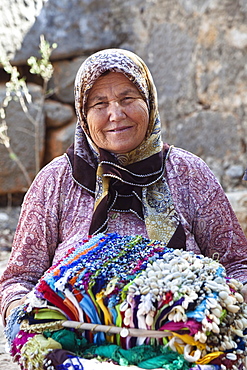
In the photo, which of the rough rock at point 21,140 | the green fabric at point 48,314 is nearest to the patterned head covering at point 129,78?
the green fabric at point 48,314

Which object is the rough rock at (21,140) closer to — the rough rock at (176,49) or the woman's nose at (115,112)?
the rough rock at (176,49)

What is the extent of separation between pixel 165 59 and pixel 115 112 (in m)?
2.38

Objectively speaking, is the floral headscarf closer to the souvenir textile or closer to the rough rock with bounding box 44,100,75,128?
the souvenir textile

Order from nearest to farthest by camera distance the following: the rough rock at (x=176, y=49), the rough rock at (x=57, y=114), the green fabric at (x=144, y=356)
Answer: the green fabric at (x=144, y=356) → the rough rock at (x=176, y=49) → the rough rock at (x=57, y=114)

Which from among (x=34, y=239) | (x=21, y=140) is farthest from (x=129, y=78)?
(x=21, y=140)

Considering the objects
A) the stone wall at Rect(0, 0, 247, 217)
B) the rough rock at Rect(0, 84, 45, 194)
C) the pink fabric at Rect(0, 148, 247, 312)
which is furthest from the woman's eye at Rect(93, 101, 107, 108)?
the rough rock at Rect(0, 84, 45, 194)

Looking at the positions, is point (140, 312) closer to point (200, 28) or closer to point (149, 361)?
point (149, 361)

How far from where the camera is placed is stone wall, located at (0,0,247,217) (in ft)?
13.1

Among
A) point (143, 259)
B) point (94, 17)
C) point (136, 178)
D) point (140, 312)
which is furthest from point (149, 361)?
point (94, 17)

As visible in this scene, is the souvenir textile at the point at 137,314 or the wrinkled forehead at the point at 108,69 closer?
the souvenir textile at the point at 137,314

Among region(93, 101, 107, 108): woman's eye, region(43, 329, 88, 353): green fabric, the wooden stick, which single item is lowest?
region(43, 329, 88, 353): green fabric

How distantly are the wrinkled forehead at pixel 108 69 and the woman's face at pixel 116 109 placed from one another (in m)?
0.03

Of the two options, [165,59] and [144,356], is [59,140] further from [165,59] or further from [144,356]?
[144,356]

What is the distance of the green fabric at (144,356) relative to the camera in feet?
4.52
